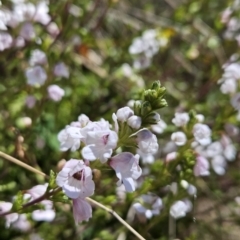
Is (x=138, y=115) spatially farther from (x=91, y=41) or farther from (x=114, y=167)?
(x=91, y=41)

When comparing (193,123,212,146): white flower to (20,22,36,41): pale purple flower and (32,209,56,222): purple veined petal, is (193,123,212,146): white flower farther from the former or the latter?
(20,22,36,41): pale purple flower

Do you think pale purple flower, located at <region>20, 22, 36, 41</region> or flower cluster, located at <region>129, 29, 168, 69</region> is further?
flower cluster, located at <region>129, 29, 168, 69</region>

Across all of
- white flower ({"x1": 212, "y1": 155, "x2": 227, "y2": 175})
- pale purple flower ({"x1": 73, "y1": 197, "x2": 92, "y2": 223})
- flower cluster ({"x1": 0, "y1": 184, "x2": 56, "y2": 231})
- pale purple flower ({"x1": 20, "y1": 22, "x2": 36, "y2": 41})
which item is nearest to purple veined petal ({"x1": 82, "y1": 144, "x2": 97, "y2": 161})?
pale purple flower ({"x1": 73, "y1": 197, "x2": 92, "y2": 223})

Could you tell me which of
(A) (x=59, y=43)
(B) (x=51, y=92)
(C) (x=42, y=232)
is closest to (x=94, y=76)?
(A) (x=59, y=43)

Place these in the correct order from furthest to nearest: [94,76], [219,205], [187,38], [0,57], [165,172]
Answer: [187,38], [94,76], [219,205], [0,57], [165,172]

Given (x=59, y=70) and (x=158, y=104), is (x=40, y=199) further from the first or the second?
(x=59, y=70)

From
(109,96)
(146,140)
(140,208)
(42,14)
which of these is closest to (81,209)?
(146,140)

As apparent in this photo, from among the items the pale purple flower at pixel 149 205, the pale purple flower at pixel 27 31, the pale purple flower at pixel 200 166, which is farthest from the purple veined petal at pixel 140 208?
the pale purple flower at pixel 27 31

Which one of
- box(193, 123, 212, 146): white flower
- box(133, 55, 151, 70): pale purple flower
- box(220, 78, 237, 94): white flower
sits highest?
box(133, 55, 151, 70): pale purple flower
